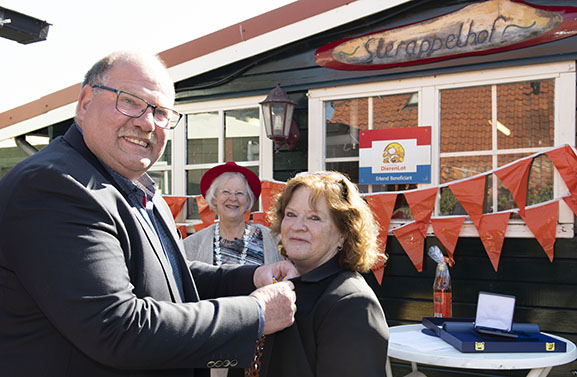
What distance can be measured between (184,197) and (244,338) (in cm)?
384

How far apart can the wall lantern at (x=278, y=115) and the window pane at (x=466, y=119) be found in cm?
130

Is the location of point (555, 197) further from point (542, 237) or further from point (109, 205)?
point (109, 205)

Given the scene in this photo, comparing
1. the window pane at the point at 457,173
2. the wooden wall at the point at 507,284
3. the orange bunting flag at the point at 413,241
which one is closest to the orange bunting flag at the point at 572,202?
the wooden wall at the point at 507,284

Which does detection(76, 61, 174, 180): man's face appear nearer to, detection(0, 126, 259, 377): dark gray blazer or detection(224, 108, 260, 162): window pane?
detection(0, 126, 259, 377): dark gray blazer

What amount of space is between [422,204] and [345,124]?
1.01 metres

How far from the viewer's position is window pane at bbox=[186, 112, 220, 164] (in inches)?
189

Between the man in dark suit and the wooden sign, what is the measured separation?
9.98 ft

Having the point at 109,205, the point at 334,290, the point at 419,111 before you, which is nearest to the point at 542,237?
the point at 419,111

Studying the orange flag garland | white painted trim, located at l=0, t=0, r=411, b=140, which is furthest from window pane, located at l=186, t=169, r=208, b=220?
the orange flag garland

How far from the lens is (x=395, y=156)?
12.9 ft

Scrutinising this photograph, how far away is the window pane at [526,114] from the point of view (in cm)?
347

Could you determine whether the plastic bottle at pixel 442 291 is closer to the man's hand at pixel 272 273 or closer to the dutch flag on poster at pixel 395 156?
the dutch flag on poster at pixel 395 156

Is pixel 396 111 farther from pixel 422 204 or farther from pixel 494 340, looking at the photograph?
pixel 494 340

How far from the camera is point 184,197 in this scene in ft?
15.8
